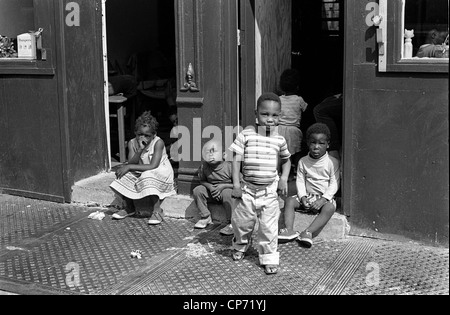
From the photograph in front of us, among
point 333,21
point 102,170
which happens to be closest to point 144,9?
point 333,21

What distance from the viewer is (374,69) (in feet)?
17.6

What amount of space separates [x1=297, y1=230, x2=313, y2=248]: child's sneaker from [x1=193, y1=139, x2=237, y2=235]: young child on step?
0.70 metres

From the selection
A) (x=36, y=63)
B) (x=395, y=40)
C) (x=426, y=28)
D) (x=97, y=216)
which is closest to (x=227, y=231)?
(x=97, y=216)

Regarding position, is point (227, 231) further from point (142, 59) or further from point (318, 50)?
point (142, 59)

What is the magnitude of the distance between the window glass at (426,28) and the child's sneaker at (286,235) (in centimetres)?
176

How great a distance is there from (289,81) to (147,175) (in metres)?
1.74

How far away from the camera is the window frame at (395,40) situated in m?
5.20

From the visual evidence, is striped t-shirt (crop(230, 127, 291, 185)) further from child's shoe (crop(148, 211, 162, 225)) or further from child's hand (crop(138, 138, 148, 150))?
child's hand (crop(138, 138, 148, 150))

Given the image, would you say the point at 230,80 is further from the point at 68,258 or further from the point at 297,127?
the point at 68,258

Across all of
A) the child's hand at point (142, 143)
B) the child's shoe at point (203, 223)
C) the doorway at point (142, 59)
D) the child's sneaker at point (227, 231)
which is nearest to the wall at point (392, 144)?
the child's sneaker at point (227, 231)

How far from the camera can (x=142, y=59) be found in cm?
1061

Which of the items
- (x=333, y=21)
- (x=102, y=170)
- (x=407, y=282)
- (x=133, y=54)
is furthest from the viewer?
A: (x=133, y=54)

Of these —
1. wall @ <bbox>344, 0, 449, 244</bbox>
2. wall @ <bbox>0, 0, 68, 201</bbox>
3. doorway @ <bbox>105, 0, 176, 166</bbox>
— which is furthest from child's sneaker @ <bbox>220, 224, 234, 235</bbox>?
doorway @ <bbox>105, 0, 176, 166</bbox>

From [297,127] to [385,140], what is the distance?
4.44 feet
